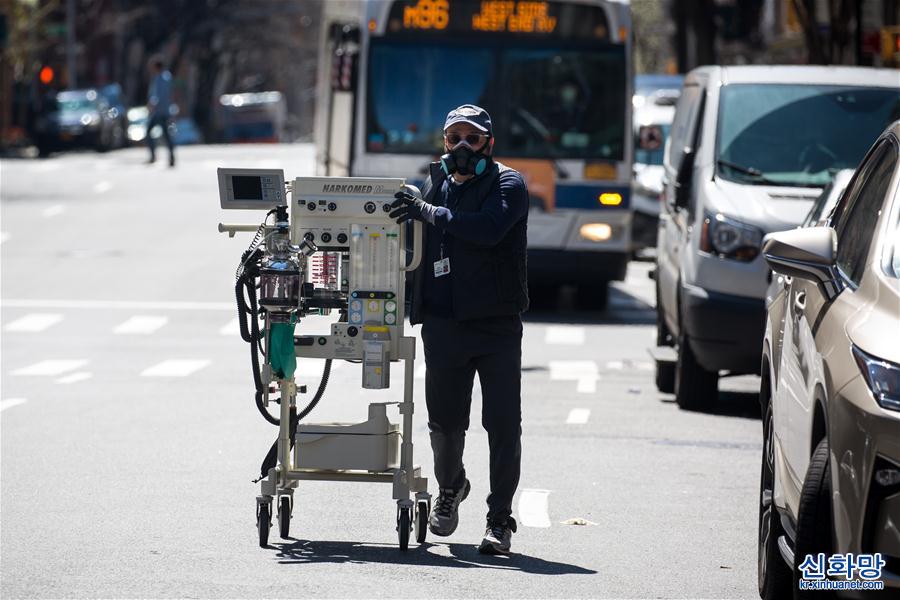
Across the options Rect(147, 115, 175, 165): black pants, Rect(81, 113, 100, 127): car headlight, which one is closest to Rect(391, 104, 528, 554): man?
Rect(147, 115, 175, 165): black pants

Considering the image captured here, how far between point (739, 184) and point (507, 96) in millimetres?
6423

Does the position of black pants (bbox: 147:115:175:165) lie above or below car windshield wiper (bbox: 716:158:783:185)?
below

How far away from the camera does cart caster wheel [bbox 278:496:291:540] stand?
7.74 meters

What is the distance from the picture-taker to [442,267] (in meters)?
7.65

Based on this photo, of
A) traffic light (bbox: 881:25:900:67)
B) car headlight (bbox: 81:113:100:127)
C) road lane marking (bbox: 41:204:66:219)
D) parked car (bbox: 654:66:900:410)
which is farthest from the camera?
car headlight (bbox: 81:113:100:127)

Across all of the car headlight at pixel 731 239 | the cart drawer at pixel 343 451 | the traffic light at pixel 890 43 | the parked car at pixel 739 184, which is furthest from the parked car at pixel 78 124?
the cart drawer at pixel 343 451

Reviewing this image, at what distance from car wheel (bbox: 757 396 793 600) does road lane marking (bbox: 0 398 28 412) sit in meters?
6.61

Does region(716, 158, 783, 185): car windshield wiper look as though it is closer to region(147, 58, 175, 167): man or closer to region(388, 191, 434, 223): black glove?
region(388, 191, 434, 223): black glove

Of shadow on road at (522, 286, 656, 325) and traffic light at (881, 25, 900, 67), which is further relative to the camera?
traffic light at (881, 25, 900, 67)

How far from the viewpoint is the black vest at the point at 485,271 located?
7582mm

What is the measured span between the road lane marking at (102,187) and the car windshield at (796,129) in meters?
20.8

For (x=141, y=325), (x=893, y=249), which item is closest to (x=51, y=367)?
(x=141, y=325)

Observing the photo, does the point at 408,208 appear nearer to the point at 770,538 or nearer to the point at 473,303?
the point at 473,303

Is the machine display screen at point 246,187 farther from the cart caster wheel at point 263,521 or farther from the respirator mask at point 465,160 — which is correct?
the cart caster wheel at point 263,521
